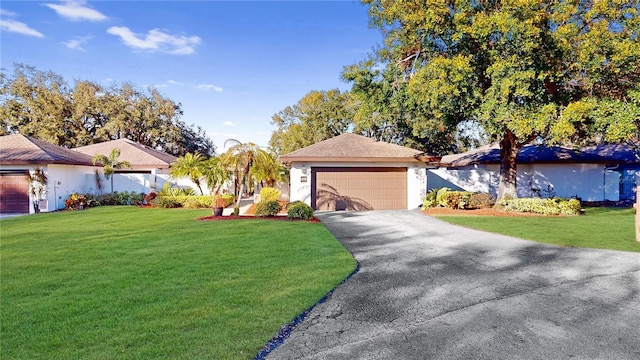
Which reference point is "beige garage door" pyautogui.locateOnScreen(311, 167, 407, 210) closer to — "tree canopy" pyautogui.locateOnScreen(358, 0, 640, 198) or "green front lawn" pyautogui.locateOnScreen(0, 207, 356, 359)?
"tree canopy" pyautogui.locateOnScreen(358, 0, 640, 198)

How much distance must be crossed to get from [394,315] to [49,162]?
63.0 feet

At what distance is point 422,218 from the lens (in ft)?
45.9

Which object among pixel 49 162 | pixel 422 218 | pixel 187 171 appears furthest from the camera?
pixel 187 171

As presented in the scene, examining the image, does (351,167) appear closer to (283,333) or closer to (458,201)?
(458,201)

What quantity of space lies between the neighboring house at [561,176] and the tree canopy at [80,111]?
2777 cm

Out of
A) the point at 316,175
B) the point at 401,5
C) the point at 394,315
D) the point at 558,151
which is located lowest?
the point at 394,315

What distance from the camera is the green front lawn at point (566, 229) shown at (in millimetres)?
8827

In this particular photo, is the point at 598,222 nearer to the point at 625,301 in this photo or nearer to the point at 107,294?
the point at 625,301

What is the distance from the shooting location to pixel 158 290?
517 centimetres

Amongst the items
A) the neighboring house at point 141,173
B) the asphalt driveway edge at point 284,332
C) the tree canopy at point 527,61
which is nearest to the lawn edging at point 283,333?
the asphalt driveway edge at point 284,332

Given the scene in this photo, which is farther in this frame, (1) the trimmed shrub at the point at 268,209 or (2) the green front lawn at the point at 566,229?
(1) the trimmed shrub at the point at 268,209

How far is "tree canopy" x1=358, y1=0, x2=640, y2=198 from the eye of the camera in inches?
467

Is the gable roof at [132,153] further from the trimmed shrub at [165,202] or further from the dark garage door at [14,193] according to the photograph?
the dark garage door at [14,193]

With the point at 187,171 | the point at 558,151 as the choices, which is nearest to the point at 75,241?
the point at 187,171
